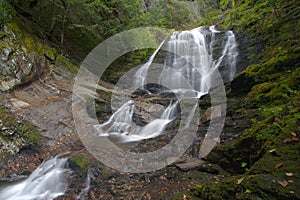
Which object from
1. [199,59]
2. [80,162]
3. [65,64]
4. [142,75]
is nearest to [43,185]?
[80,162]

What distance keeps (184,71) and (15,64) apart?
867 centimetres

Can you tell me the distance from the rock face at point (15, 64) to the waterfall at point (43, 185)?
11.0 ft

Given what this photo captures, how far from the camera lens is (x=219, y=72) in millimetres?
11273

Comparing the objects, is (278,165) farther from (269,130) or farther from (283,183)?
(269,130)

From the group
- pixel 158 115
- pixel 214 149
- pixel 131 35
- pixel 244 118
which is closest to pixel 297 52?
pixel 244 118

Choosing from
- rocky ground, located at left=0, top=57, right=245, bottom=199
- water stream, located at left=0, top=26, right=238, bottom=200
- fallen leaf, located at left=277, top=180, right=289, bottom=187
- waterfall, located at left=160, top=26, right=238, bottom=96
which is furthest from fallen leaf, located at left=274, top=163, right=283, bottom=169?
waterfall, located at left=160, top=26, right=238, bottom=96

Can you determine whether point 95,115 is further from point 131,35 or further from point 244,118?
point 131,35

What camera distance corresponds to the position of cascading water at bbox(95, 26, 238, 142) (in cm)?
812

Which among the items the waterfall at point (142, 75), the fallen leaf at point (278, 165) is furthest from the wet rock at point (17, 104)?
the fallen leaf at point (278, 165)

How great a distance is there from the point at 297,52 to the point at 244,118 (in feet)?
9.39

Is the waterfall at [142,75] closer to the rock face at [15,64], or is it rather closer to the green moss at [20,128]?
the rock face at [15,64]

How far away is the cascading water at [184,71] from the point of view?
812cm

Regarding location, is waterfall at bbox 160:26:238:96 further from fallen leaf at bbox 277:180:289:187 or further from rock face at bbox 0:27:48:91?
fallen leaf at bbox 277:180:289:187

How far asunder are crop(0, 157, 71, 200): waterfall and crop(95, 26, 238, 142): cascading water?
2319 millimetres
